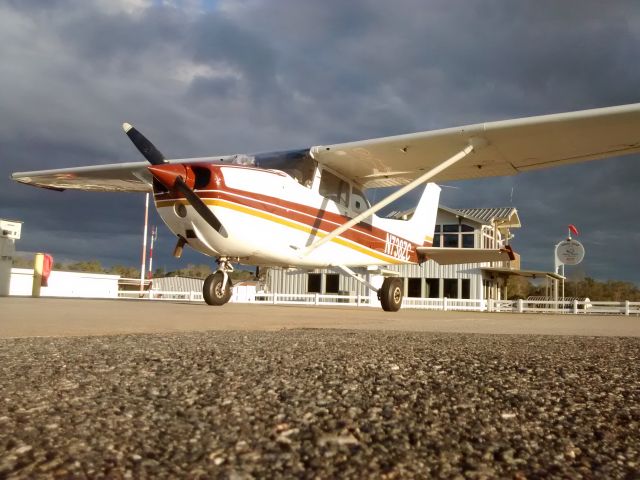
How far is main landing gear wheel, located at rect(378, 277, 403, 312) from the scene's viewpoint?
1284 cm

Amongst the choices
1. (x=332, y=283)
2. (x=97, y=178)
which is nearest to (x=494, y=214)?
(x=332, y=283)

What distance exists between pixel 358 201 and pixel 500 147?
3622 millimetres

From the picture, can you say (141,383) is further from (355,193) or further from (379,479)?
(355,193)

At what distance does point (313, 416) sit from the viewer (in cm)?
187

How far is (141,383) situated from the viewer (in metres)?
2.41

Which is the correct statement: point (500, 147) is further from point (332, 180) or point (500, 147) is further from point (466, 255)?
point (466, 255)

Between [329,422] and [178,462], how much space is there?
567 millimetres

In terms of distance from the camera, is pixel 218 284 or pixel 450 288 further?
pixel 450 288

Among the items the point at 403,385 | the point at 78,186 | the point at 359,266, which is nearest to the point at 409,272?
the point at 359,266

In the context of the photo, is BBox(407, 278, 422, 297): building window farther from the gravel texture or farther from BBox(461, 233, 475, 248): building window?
the gravel texture

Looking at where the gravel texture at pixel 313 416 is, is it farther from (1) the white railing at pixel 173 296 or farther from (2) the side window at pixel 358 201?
(1) the white railing at pixel 173 296

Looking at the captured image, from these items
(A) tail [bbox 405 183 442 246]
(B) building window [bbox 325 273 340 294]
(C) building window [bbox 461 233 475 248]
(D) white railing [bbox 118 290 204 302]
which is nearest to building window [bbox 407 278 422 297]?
(C) building window [bbox 461 233 475 248]

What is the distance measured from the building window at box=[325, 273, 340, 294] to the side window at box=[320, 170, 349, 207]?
1890 cm

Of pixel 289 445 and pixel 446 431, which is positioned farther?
pixel 446 431
